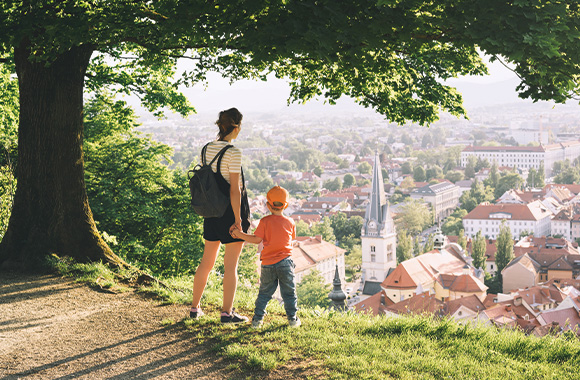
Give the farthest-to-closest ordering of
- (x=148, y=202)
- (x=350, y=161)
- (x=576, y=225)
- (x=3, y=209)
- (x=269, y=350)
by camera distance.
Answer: (x=350, y=161) → (x=576, y=225) → (x=148, y=202) → (x=3, y=209) → (x=269, y=350)

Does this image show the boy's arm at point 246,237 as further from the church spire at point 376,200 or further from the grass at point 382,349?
the church spire at point 376,200

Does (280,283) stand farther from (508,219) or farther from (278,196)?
(508,219)

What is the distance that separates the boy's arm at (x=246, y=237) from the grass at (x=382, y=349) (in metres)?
0.61

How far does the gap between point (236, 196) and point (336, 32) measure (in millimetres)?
1212

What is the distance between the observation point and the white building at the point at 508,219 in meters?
91.7

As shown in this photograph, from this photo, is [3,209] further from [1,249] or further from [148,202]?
[148,202]

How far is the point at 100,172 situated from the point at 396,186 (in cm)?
12577

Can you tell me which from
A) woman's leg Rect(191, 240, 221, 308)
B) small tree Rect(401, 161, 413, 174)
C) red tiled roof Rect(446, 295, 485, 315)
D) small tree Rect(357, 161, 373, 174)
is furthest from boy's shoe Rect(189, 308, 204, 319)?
small tree Rect(357, 161, 373, 174)

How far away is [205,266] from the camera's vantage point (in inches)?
174

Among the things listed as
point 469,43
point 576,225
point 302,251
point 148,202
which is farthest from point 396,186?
point 469,43

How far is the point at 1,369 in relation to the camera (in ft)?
11.9

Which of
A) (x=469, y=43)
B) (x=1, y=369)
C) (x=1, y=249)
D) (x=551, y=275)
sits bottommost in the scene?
(x=551, y=275)

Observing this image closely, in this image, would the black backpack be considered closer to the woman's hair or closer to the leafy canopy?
the woman's hair

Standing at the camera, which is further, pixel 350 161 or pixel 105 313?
pixel 350 161
